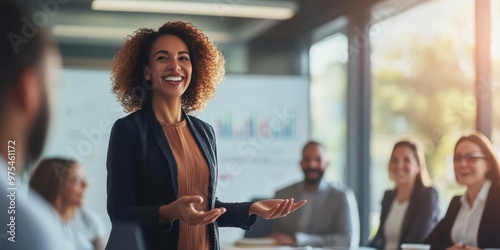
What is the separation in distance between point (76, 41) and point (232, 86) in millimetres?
749

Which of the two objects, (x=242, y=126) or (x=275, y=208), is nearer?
(x=275, y=208)

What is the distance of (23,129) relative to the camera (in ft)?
4.27

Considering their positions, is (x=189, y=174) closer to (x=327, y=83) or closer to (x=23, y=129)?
(x=23, y=129)

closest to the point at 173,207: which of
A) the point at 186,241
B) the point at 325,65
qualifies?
the point at 186,241

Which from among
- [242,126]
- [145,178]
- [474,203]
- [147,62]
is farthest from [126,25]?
[145,178]

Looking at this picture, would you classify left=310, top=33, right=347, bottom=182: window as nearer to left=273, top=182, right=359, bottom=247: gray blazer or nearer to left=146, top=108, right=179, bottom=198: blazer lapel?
left=273, top=182, right=359, bottom=247: gray blazer

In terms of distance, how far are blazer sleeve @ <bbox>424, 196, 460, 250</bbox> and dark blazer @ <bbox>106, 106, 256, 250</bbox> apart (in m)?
1.58

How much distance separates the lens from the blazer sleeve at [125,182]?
1016mm

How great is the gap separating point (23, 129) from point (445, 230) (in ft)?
5.30

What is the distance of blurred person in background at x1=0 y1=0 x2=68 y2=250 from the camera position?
0.81 meters

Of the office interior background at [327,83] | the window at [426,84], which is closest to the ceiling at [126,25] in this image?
the office interior background at [327,83]

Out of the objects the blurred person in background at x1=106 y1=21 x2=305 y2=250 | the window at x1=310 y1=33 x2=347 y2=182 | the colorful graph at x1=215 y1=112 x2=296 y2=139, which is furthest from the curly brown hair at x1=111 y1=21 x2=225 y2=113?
the window at x1=310 y1=33 x2=347 y2=182

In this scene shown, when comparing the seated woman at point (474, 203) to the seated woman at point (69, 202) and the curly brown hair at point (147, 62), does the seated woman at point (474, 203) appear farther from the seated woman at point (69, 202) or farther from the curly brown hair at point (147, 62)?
the curly brown hair at point (147, 62)

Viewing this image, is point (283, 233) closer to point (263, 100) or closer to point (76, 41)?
point (263, 100)
